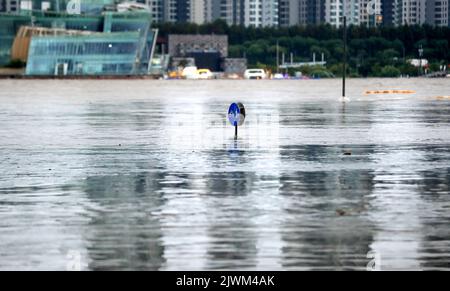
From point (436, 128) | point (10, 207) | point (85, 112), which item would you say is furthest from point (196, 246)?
point (85, 112)

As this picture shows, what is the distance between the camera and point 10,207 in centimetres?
2162

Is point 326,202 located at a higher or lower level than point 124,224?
lower

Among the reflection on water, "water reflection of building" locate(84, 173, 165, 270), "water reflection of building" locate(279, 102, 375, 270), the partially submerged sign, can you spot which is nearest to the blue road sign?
the partially submerged sign

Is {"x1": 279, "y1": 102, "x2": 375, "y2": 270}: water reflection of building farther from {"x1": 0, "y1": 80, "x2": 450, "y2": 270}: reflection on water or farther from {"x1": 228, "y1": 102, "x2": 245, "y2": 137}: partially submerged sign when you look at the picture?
{"x1": 228, "y1": 102, "x2": 245, "y2": 137}: partially submerged sign

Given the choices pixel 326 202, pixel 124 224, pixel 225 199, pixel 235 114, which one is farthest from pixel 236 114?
pixel 124 224

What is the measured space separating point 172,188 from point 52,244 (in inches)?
313

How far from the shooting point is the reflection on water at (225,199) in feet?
52.4

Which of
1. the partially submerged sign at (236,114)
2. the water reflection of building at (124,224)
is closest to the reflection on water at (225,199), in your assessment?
the water reflection of building at (124,224)

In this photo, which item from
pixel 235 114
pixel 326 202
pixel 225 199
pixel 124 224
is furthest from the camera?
pixel 235 114

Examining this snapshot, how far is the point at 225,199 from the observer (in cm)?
2270

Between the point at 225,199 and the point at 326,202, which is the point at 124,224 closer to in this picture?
the point at 225,199
